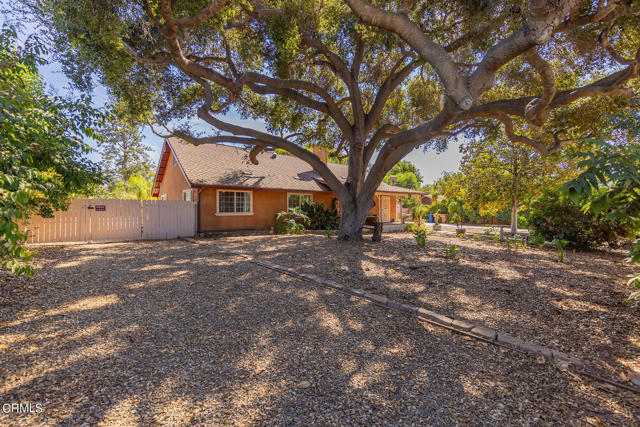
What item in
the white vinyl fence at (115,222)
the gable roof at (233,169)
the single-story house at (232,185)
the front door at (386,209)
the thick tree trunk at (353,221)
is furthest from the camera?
the front door at (386,209)

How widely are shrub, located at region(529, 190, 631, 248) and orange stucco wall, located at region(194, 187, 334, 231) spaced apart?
38.5 feet

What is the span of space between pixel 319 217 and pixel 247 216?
13.7 feet

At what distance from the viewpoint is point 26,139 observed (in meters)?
3.96

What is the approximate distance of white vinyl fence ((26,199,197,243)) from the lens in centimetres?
→ 1093

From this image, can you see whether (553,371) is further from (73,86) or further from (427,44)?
(73,86)

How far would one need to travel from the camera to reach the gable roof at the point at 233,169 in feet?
48.1

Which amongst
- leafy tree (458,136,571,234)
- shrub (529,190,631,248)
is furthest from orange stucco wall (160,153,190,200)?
shrub (529,190,631,248)

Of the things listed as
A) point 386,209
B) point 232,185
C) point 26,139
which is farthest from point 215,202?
point 386,209

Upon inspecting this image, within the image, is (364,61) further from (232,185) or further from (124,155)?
(124,155)

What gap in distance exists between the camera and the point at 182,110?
1170 cm

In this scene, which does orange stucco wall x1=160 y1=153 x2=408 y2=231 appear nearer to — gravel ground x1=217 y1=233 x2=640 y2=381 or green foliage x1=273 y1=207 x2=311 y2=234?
green foliage x1=273 y1=207 x2=311 y2=234

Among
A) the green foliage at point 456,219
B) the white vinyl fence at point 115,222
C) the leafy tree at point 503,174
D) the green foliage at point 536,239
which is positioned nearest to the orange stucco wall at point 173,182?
the white vinyl fence at point 115,222

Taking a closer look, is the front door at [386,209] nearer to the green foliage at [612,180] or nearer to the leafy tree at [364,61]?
→ the leafy tree at [364,61]

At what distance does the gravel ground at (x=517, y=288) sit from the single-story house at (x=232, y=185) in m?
6.76
